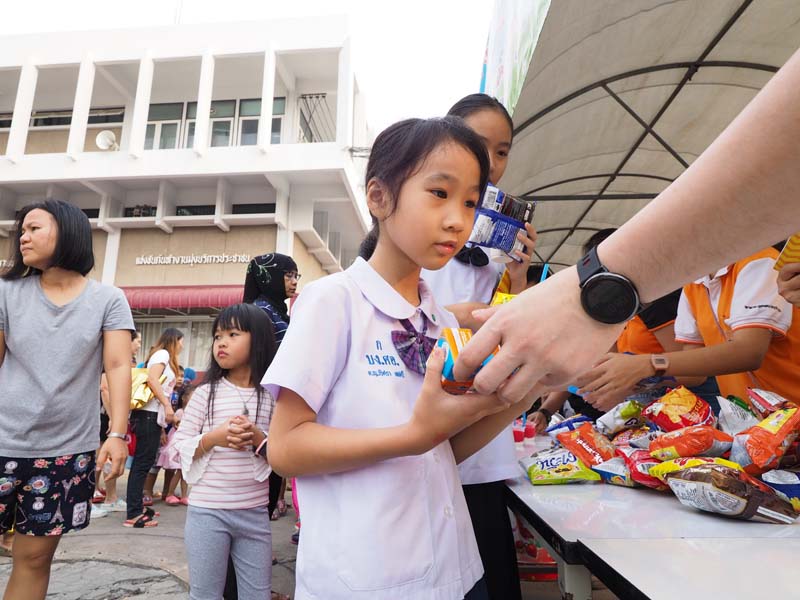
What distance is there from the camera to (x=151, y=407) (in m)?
5.07

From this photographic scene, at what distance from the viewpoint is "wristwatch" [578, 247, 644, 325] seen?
0.78m

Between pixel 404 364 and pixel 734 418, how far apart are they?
92cm

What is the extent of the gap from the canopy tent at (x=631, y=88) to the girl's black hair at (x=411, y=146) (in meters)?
1.41

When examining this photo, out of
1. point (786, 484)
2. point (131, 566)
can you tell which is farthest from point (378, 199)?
point (131, 566)

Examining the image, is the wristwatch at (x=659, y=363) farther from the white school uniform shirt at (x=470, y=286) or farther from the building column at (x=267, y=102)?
the building column at (x=267, y=102)

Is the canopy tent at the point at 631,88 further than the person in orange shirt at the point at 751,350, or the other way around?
the canopy tent at the point at 631,88

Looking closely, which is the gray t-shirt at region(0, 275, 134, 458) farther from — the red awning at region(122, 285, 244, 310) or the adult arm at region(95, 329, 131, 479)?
the red awning at region(122, 285, 244, 310)

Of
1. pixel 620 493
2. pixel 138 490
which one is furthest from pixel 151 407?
pixel 620 493

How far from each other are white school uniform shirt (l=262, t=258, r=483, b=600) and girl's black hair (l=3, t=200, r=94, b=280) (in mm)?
1797

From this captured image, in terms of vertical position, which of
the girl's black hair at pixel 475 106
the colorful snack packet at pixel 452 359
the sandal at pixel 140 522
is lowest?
the sandal at pixel 140 522

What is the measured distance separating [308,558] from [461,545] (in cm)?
31

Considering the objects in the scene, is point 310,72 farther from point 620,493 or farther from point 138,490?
point 620,493

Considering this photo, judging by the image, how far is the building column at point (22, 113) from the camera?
46.3ft

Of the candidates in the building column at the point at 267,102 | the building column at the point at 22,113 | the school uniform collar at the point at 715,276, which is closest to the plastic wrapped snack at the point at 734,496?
the school uniform collar at the point at 715,276
